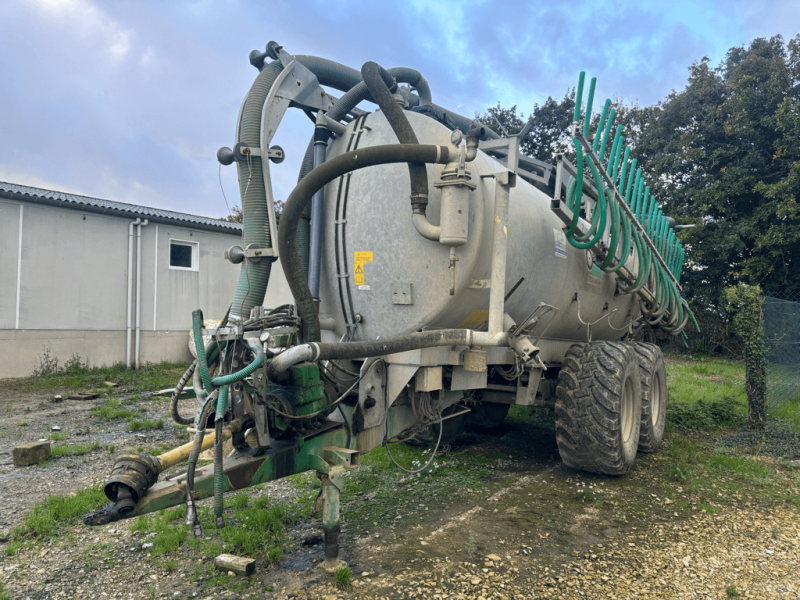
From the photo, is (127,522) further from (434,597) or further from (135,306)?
(135,306)

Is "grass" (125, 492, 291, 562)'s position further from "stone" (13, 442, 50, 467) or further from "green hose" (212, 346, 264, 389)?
"stone" (13, 442, 50, 467)

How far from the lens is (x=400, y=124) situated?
362cm

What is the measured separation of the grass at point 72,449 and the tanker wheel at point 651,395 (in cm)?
585

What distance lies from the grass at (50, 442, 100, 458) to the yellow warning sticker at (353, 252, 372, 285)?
4008 millimetres

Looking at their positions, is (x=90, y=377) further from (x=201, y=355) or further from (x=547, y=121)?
(x=547, y=121)

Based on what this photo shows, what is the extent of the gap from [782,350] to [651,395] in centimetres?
465

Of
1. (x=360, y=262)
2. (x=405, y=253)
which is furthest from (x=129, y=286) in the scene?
(x=405, y=253)

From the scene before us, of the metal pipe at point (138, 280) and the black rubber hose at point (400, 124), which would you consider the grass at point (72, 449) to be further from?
the metal pipe at point (138, 280)

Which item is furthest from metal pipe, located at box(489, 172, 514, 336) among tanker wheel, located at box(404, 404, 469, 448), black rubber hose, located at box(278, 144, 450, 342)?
tanker wheel, located at box(404, 404, 469, 448)

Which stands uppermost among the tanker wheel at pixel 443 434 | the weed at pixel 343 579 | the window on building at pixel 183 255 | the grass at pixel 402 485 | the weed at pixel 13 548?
the window on building at pixel 183 255

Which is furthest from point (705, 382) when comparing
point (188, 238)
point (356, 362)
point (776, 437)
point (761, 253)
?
point (188, 238)

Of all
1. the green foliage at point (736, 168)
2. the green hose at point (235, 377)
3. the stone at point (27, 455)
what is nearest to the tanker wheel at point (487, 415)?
the green hose at point (235, 377)

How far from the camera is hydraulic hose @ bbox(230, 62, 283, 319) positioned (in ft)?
12.3

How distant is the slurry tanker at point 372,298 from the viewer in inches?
122
